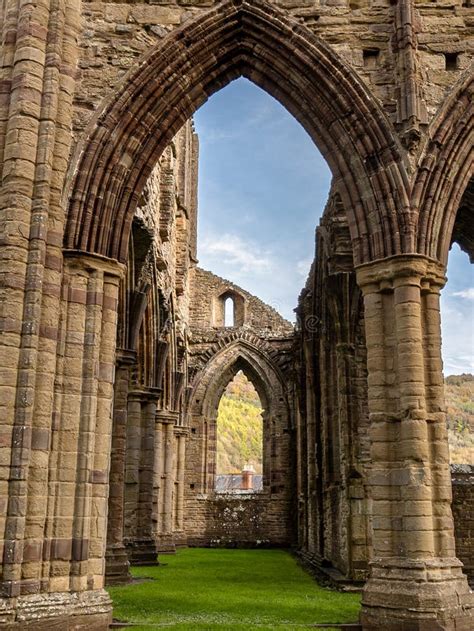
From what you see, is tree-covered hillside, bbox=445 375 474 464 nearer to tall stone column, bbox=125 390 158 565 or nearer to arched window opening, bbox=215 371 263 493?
arched window opening, bbox=215 371 263 493

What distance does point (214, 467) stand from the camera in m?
21.5

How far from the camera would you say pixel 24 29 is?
7379 mm

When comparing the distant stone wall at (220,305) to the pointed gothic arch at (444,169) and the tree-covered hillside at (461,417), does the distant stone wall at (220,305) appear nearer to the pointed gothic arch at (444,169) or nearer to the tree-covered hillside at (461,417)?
the pointed gothic arch at (444,169)

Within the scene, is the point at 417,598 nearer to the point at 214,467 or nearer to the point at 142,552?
the point at 142,552

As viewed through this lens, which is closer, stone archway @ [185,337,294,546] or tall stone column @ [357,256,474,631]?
tall stone column @ [357,256,474,631]

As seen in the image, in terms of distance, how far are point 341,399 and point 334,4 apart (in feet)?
19.7

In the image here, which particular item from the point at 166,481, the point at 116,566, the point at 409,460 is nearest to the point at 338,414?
the point at 116,566

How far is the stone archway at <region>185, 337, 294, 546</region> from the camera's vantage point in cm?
2094

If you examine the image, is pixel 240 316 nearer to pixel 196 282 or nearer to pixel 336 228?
pixel 196 282

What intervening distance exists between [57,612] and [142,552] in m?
8.39

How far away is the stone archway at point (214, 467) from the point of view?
20938 millimetres

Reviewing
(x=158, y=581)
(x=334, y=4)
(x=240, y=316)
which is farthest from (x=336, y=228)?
(x=240, y=316)

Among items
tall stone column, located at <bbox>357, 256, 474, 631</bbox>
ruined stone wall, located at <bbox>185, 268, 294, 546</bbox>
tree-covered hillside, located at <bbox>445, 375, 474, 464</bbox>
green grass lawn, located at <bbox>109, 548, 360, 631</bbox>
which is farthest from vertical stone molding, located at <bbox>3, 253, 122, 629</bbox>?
tree-covered hillside, located at <bbox>445, 375, 474, 464</bbox>

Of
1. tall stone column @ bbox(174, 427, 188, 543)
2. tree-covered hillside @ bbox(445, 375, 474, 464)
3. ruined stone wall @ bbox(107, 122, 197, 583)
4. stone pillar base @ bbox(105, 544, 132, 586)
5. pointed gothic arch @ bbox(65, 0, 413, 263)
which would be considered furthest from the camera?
tree-covered hillside @ bbox(445, 375, 474, 464)
